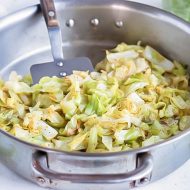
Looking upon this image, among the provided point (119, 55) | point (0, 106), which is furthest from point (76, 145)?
point (119, 55)

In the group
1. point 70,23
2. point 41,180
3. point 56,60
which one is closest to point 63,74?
point 56,60

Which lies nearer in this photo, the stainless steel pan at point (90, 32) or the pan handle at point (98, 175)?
the pan handle at point (98, 175)

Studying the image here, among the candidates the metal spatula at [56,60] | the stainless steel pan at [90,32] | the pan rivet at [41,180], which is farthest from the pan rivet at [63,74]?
the pan rivet at [41,180]

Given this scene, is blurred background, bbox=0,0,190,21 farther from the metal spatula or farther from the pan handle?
the pan handle

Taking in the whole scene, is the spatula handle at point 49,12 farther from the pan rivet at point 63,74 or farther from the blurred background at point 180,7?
the blurred background at point 180,7

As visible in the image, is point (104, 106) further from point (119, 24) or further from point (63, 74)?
point (119, 24)

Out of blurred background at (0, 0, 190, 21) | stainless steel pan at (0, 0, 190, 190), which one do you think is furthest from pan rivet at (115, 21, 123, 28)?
blurred background at (0, 0, 190, 21)
